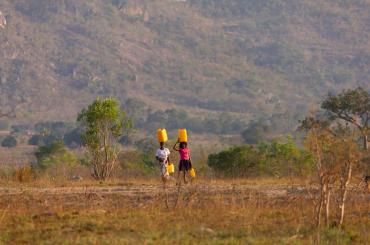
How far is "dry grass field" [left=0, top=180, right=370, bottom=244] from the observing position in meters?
14.9

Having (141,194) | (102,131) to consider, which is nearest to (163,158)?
(141,194)

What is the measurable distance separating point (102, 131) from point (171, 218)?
18241mm

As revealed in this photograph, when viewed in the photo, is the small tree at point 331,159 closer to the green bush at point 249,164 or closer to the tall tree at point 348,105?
the green bush at point 249,164

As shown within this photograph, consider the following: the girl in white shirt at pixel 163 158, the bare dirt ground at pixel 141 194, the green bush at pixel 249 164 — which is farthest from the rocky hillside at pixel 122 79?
the girl in white shirt at pixel 163 158

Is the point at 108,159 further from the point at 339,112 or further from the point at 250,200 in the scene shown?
the point at 339,112

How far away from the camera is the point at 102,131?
35031 mm

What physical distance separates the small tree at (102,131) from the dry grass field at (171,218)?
10.1 metres

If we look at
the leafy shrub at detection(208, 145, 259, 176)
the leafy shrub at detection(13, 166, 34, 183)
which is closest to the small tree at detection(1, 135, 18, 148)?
the leafy shrub at detection(208, 145, 259, 176)

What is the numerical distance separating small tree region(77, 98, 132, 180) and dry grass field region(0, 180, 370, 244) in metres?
10.1

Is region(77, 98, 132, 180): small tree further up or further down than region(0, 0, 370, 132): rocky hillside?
further down

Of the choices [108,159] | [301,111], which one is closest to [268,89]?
[301,111]

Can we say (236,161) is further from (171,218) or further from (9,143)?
(9,143)

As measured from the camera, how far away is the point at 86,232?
1543 cm

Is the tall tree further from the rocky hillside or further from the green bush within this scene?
the rocky hillside
